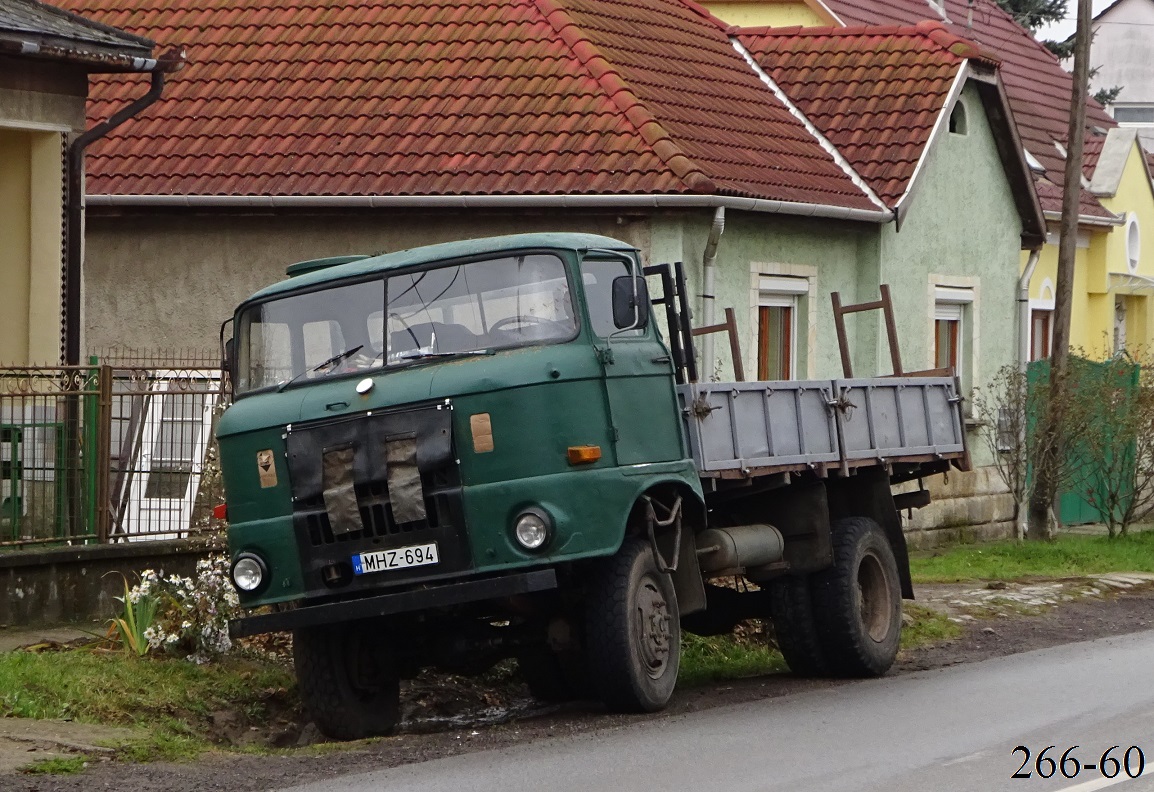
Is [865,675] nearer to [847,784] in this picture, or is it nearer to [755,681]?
[755,681]

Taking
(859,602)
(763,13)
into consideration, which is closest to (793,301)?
(763,13)

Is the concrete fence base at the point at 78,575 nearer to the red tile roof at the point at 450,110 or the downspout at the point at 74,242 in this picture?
the downspout at the point at 74,242

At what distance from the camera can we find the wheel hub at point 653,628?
10.1 metres

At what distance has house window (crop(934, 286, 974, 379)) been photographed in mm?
22828

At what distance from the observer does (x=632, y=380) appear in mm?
10297

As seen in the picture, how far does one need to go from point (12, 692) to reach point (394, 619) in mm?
1980

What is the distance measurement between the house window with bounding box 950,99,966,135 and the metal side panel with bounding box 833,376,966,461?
9673mm

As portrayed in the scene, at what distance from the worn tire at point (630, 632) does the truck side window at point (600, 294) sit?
1121 millimetres

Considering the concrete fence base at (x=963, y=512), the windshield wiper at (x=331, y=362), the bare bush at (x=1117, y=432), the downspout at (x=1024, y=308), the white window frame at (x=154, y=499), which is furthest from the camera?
the downspout at (x=1024, y=308)

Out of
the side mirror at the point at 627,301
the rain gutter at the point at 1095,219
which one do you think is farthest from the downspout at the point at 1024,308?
the side mirror at the point at 627,301

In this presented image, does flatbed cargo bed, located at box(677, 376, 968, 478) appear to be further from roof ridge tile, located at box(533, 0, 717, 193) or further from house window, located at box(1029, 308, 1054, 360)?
house window, located at box(1029, 308, 1054, 360)

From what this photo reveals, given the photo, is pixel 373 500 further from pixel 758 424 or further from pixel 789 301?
pixel 789 301

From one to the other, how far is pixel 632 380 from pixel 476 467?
1.09 metres

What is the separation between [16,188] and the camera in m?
14.9
